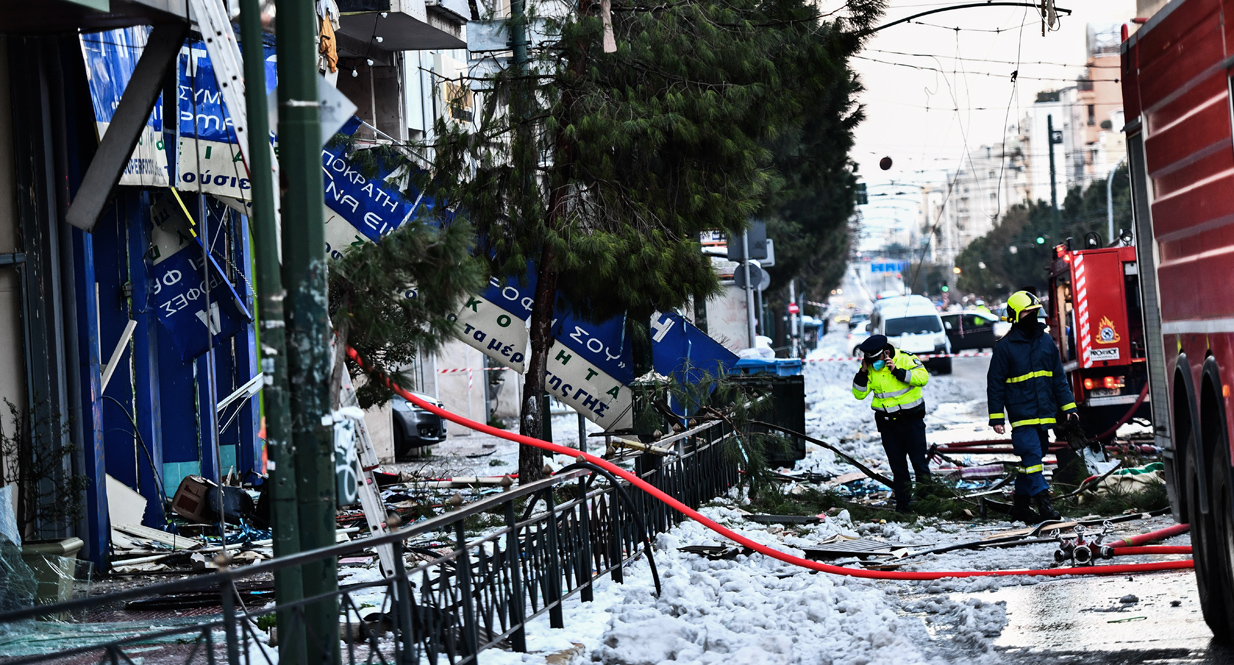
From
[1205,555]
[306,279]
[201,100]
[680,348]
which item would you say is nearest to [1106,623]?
[1205,555]

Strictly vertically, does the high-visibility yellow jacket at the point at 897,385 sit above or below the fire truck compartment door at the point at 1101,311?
below

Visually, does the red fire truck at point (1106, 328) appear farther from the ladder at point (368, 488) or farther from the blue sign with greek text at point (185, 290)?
the ladder at point (368, 488)

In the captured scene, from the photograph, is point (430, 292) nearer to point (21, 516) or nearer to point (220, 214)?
point (21, 516)

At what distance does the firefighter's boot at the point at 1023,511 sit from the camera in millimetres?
11008

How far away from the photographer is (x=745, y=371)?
15.6 meters

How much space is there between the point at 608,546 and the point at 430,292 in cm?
286

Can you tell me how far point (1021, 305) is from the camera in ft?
37.4

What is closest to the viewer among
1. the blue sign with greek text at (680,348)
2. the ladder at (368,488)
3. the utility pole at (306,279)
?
the utility pole at (306,279)

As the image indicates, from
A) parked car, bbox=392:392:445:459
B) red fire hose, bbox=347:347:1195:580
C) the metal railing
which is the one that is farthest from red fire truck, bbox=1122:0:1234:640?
parked car, bbox=392:392:445:459

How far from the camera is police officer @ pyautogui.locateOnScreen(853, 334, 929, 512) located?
1201 cm

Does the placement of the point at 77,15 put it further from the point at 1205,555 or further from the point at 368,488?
the point at 1205,555

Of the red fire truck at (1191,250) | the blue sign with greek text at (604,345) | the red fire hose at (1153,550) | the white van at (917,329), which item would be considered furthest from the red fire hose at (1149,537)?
the white van at (917,329)

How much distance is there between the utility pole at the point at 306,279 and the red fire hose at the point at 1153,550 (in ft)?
18.6

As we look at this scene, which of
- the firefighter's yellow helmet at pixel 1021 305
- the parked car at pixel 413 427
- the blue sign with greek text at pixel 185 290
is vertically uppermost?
the blue sign with greek text at pixel 185 290
